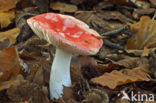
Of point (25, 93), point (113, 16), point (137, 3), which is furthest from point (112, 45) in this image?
point (25, 93)

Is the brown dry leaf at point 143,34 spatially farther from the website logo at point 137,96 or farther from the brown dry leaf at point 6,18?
the brown dry leaf at point 6,18

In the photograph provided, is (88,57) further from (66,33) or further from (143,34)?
(143,34)

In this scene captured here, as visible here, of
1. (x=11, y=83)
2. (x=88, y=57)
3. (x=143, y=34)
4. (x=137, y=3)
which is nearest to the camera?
(x=11, y=83)

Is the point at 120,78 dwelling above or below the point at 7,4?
below

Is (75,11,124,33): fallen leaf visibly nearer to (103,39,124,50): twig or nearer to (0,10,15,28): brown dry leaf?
(103,39,124,50): twig

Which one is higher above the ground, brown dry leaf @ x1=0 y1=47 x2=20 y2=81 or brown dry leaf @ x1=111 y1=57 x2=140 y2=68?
brown dry leaf @ x1=0 y1=47 x2=20 y2=81

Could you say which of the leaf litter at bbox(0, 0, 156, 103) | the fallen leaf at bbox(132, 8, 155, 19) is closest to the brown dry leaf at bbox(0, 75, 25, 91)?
the leaf litter at bbox(0, 0, 156, 103)

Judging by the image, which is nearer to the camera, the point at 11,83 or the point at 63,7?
the point at 11,83
